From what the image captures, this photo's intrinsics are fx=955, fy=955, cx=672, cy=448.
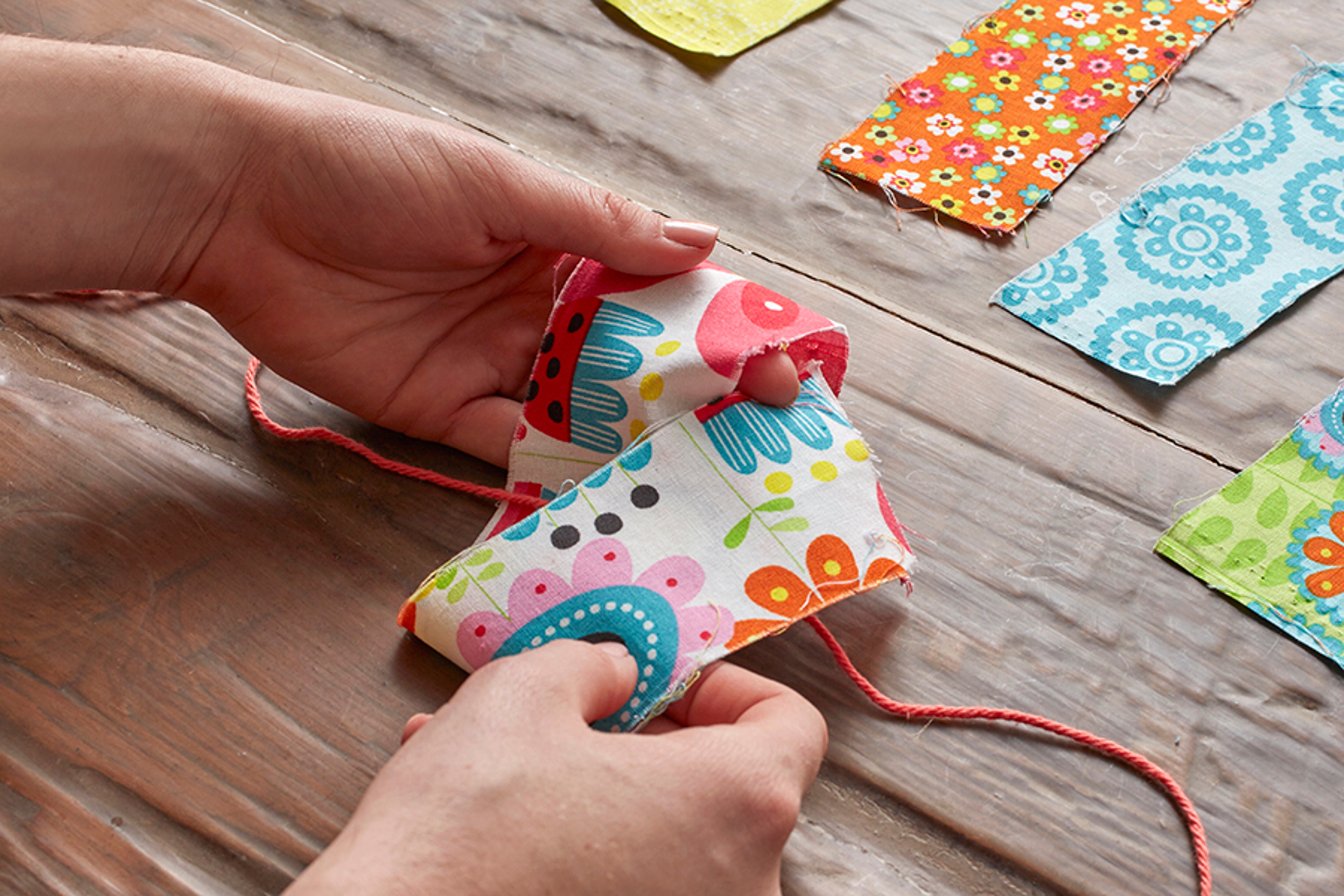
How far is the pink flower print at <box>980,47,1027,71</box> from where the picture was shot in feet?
3.44

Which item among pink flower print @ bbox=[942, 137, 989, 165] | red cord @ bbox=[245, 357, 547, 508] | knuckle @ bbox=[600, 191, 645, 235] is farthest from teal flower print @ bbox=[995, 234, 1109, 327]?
red cord @ bbox=[245, 357, 547, 508]

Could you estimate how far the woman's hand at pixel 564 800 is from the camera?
19.3 inches

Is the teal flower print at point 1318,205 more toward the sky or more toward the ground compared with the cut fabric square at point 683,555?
more toward the sky

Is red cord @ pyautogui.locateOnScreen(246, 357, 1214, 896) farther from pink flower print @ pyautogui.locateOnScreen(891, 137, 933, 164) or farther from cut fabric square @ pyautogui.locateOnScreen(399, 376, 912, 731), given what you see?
pink flower print @ pyautogui.locateOnScreen(891, 137, 933, 164)

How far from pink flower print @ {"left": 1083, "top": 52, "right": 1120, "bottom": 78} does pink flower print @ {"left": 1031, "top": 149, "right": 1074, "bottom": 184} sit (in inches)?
5.1

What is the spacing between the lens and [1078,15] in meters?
1.09

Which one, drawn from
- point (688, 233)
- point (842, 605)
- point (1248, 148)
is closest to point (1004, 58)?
point (1248, 148)

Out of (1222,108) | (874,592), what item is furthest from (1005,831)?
(1222,108)

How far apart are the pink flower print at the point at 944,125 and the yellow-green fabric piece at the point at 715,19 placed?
0.72 ft

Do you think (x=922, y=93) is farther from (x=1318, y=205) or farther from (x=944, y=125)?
(x=1318, y=205)

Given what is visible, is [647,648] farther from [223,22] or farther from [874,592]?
[223,22]

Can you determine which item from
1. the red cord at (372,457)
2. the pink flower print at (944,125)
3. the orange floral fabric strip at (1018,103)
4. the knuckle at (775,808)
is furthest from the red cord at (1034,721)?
the pink flower print at (944,125)

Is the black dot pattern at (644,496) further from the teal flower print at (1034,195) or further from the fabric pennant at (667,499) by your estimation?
the teal flower print at (1034,195)

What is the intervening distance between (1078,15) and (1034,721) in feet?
2.73
